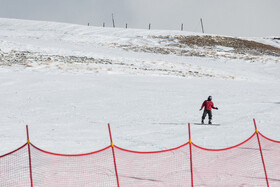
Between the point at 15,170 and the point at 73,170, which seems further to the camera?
the point at 15,170

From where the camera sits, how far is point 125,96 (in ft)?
75.2

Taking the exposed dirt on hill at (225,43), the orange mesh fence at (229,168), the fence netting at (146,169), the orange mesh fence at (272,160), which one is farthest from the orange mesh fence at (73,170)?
the exposed dirt on hill at (225,43)

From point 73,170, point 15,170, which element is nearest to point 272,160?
point 73,170

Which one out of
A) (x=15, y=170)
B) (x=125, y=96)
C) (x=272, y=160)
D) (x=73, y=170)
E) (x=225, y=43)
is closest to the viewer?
(x=73, y=170)

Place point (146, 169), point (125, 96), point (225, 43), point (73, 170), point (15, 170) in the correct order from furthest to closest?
point (225, 43) < point (125, 96) < point (15, 170) < point (146, 169) < point (73, 170)

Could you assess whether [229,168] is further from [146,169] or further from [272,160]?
[146,169]

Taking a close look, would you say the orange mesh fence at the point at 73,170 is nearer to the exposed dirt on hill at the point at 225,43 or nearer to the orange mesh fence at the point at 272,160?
the orange mesh fence at the point at 272,160

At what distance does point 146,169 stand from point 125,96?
13822 millimetres

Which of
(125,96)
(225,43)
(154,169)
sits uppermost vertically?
(225,43)

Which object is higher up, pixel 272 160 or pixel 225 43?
pixel 225 43

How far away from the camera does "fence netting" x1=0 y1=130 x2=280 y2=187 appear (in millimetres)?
8469

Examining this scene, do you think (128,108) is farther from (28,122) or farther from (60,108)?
(28,122)

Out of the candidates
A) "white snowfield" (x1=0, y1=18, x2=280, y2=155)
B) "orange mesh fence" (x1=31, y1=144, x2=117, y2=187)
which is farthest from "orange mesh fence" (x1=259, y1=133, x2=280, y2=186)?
"orange mesh fence" (x1=31, y1=144, x2=117, y2=187)

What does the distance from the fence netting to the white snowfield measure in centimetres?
188
